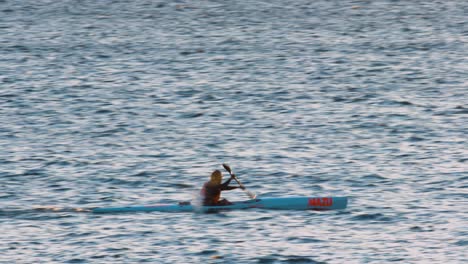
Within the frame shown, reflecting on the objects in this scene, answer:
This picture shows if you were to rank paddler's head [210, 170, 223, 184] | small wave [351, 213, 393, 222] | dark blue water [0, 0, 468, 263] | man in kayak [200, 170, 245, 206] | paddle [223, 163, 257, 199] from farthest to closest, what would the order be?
1. paddle [223, 163, 257, 199]
2. paddler's head [210, 170, 223, 184]
3. man in kayak [200, 170, 245, 206]
4. small wave [351, 213, 393, 222]
5. dark blue water [0, 0, 468, 263]

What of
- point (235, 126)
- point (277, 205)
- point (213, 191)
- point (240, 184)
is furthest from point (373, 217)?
point (235, 126)

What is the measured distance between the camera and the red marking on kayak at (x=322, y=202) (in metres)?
29.8

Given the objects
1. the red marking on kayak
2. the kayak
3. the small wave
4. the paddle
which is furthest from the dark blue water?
the paddle

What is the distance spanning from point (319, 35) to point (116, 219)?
2702 cm

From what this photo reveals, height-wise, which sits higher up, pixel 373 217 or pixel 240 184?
pixel 240 184

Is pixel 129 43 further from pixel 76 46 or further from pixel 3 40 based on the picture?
pixel 3 40

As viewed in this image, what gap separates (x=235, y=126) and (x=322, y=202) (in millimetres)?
10576

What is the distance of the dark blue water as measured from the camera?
27.7m

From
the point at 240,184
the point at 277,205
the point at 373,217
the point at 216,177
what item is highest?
the point at 216,177

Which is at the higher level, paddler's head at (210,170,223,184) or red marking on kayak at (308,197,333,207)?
paddler's head at (210,170,223,184)

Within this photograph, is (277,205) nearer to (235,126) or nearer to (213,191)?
(213,191)

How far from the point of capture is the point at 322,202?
2986 centimetres

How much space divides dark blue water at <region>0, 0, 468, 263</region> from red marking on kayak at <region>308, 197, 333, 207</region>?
466mm

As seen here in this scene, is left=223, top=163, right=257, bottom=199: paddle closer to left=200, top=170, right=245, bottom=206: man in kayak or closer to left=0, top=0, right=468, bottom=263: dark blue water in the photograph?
left=200, top=170, right=245, bottom=206: man in kayak
